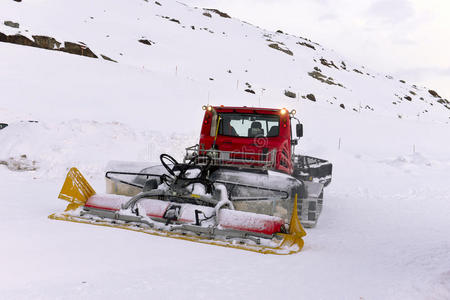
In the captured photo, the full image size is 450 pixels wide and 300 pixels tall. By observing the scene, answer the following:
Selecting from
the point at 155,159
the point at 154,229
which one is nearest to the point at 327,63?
the point at 155,159

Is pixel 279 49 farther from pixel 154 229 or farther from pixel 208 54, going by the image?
pixel 154 229

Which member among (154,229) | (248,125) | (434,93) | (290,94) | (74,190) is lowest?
(154,229)

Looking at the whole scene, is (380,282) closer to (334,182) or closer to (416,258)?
(416,258)

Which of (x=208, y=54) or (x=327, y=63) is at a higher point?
(x=327, y=63)

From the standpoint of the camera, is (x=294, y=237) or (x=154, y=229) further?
(x=154, y=229)

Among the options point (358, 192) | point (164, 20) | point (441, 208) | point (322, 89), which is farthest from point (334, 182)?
point (164, 20)

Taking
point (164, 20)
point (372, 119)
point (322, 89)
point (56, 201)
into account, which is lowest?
point (56, 201)

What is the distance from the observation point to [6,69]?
69.7ft

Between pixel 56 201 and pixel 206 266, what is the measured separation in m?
4.53

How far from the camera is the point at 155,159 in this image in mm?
12844

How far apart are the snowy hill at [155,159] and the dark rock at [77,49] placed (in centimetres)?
17

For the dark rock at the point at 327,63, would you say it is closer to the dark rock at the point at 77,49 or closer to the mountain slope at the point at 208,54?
the mountain slope at the point at 208,54

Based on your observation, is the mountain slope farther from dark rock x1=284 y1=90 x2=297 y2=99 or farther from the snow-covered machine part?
the snow-covered machine part

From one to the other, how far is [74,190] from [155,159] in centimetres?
672
